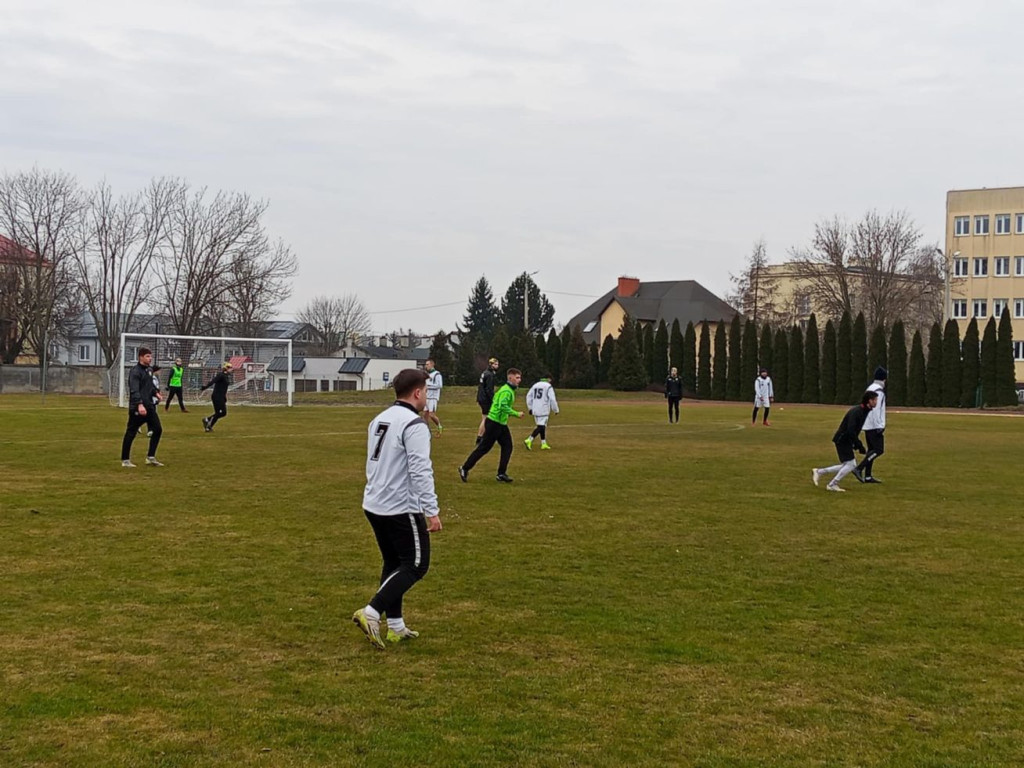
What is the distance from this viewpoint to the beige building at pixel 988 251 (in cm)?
7994

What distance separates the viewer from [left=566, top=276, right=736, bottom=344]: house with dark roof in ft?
312

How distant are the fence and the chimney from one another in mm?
53404

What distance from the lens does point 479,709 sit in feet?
18.6

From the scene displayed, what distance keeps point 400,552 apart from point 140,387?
37.2 feet

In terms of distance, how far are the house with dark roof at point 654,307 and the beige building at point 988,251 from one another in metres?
19.3

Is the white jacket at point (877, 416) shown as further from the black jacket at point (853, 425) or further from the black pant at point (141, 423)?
the black pant at point (141, 423)

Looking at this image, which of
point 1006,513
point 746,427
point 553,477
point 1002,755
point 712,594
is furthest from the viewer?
point 746,427

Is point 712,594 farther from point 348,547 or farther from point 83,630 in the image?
point 83,630

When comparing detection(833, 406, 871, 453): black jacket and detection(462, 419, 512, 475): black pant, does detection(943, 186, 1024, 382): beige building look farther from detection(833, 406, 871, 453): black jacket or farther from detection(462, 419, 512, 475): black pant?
detection(462, 419, 512, 475): black pant

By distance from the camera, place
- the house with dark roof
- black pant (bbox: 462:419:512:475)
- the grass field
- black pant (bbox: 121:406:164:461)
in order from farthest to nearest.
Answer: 1. the house with dark roof
2. black pant (bbox: 121:406:164:461)
3. black pant (bbox: 462:419:512:475)
4. the grass field

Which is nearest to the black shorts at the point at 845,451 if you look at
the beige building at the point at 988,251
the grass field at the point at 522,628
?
the grass field at the point at 522,628

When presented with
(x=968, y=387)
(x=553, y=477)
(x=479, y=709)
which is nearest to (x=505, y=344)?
(x=968, y=387)

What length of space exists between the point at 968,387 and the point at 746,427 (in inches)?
1170

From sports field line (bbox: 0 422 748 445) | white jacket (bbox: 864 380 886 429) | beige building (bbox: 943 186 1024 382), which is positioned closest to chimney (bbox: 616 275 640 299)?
beige building (bbox: 943 186 1024 382)
